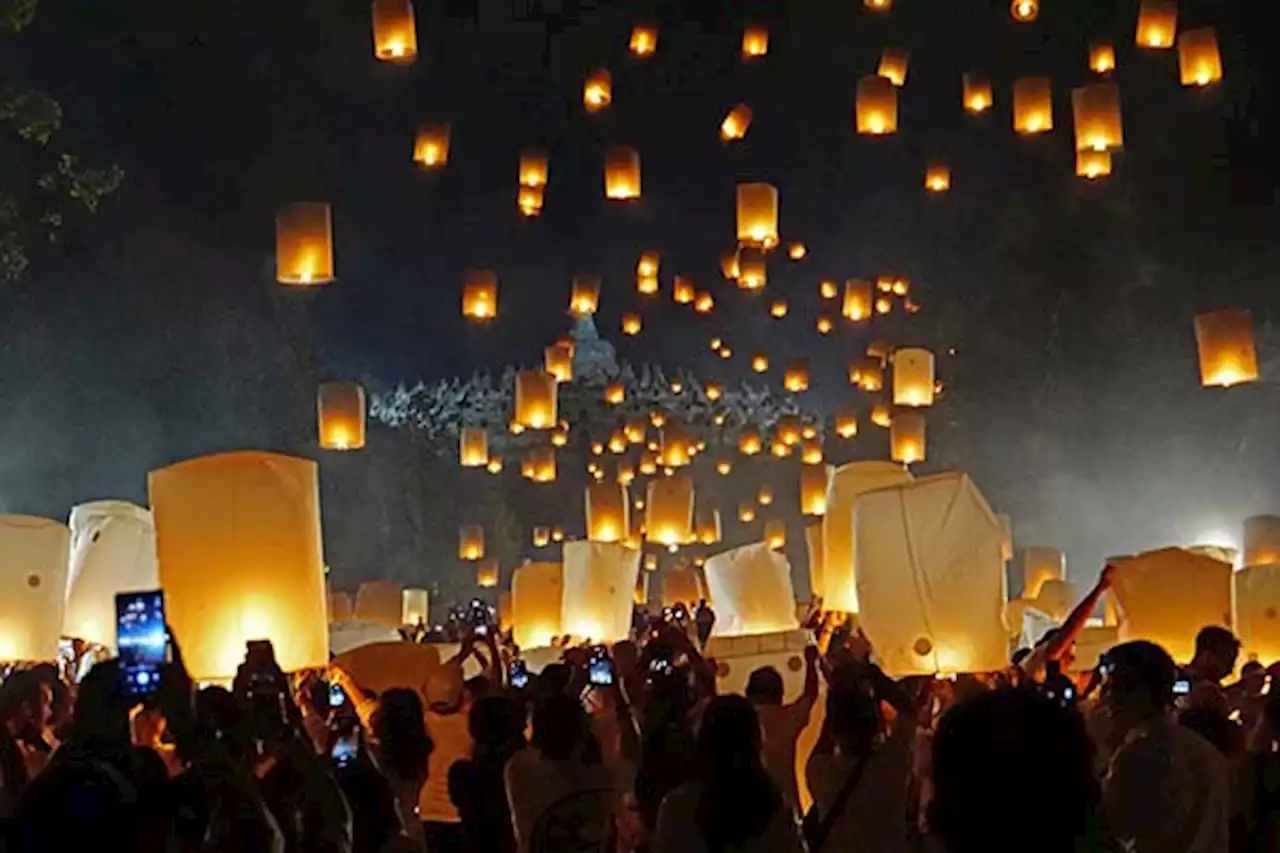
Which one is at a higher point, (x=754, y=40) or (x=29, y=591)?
(x=754, y=40)

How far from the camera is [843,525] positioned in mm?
11141

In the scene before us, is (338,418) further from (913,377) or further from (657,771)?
(657,771)

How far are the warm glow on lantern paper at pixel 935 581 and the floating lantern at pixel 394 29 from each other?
6.40 m

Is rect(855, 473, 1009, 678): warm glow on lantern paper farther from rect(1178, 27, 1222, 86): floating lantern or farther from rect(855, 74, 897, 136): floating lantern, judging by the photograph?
rect(1178, 27, 1222, 86): floating lantern

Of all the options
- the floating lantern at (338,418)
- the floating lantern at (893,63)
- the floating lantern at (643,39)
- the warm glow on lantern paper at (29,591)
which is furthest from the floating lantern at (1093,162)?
the warm glow on lantern paper at (29,591)

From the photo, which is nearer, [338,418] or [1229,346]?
[1229,346]

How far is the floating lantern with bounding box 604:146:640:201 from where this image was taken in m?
15.6

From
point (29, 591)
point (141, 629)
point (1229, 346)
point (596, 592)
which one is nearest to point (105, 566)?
point (29, 591)

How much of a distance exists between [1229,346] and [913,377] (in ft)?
15.3

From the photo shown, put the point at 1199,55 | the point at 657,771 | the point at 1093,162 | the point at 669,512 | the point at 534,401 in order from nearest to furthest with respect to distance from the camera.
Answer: the point at 657,771
the point at 1093,162
the point at 1199,55
the point at 534,401
the point at 669,512

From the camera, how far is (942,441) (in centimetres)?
2770

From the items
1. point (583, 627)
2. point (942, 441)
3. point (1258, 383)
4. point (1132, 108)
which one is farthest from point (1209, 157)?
point (583, 627)

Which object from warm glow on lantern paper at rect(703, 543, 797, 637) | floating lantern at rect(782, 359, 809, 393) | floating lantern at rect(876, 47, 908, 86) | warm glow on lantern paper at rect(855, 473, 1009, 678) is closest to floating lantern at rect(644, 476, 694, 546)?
floating lantern at rect(782, 359, 809, 393)

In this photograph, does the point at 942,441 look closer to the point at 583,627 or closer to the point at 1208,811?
the point at 583,627
